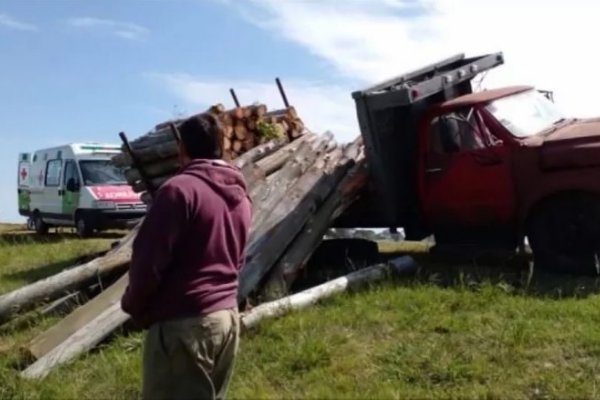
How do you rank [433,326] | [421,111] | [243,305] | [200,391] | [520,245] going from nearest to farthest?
[200,391], [433,326], [243,305], [520,245], [421,111]

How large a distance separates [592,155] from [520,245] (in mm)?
1449

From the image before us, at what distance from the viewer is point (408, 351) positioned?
21.0 feet

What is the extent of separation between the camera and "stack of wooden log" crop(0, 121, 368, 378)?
7.31m

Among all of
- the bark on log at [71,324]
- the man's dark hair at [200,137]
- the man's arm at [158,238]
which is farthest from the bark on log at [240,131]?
the man's arm at [158,238]

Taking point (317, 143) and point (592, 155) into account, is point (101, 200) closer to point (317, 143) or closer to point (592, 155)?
point (317, 143)

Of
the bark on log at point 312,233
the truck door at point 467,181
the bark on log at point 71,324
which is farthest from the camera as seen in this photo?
the truck door at point 467,181

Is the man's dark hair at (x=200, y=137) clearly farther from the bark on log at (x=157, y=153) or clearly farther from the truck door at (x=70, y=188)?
the truck door at (x=70, y=188)

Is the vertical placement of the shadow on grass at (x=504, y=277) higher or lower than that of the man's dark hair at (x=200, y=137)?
lower

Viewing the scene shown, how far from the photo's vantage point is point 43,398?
620cm

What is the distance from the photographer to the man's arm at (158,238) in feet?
12.7

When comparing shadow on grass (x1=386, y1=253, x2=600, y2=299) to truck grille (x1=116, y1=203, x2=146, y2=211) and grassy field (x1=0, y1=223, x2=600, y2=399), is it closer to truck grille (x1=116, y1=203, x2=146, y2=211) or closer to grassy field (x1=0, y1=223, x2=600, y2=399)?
grassy field (x1=0, y1=223, x2=600, y2=399)

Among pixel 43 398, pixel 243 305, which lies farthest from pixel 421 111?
pixel 43 398

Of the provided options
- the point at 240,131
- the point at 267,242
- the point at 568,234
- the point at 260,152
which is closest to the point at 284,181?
the point at 260,152

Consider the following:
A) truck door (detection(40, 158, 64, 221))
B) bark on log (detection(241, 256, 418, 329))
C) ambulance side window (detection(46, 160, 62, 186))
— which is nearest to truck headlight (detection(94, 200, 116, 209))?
truck door (detection(40, 158, 64, 221))
